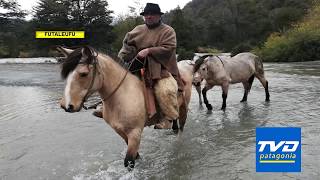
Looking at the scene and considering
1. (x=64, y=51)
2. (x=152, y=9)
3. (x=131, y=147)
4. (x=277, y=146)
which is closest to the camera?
(x=277, y=146)

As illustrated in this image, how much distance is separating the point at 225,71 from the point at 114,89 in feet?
18.8

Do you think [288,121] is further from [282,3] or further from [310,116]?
[282,3]

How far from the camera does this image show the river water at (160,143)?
511cm

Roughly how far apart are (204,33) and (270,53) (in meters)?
34.5

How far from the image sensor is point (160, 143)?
6.58 meters

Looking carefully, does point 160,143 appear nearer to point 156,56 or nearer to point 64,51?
point 156,56

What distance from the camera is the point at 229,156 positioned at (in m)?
5.68

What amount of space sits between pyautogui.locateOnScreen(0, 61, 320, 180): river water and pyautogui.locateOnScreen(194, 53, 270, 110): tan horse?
59cm

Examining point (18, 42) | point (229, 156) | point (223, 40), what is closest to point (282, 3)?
point (223, 40)

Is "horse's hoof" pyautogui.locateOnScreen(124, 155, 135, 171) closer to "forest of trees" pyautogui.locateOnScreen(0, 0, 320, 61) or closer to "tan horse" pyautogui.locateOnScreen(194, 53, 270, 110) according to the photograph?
"tan horse" pyautogui.locateOnScreen(194, 53, 270, 110)

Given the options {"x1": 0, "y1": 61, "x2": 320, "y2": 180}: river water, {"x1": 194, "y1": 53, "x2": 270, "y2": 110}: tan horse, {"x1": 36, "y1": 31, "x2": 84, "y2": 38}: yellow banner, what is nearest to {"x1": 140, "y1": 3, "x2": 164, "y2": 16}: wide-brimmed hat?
{"x1": 0, "y1": 61, "x2": 320, "y2": 180}: river water

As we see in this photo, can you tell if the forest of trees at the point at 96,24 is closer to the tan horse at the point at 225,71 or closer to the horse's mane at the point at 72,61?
the tan horse at the point at 225,71

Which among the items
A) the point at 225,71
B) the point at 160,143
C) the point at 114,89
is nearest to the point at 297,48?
the point at 225,71

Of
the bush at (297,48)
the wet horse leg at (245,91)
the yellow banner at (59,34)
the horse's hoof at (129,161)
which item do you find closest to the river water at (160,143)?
the wet horse leg at (245,91)
